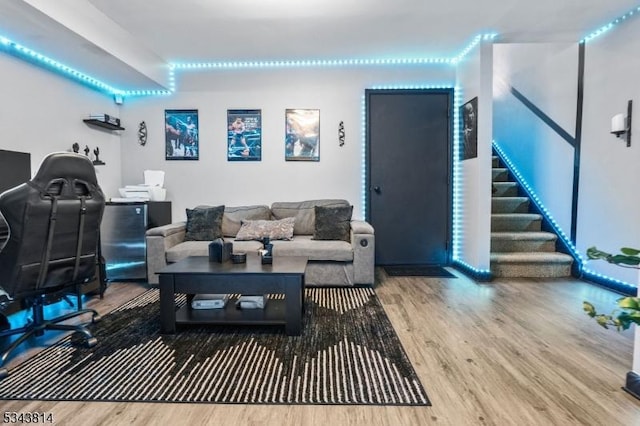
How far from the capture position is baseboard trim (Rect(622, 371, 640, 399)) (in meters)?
1.69

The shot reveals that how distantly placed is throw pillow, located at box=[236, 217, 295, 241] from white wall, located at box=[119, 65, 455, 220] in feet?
2.02

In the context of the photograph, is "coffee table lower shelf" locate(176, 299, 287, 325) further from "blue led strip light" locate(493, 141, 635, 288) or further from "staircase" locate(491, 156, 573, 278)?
"blue led strip light" locate(493, 141, 635, 288)

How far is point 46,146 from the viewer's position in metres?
3.46

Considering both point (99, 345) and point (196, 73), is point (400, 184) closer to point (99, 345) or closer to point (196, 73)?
point (196, 73)

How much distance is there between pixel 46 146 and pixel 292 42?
105 inches

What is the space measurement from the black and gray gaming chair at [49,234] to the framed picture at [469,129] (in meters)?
3.56

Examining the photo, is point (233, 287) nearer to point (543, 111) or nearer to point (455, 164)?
point (455, 164)

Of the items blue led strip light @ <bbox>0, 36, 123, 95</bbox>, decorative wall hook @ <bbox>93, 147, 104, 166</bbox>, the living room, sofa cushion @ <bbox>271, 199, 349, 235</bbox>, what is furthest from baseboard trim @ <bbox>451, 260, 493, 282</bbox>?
blue led strip light @ <bbox>0, 36, 123, 95</bbox>

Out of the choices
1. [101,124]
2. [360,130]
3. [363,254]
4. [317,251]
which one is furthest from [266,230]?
[101,124]

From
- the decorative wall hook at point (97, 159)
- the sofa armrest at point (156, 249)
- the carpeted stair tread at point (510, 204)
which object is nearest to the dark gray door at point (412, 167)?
the carpeted stair tread at point (510, 204)

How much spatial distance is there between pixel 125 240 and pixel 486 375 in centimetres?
359

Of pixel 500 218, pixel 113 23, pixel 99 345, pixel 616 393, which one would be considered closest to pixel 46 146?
pixel 113 23

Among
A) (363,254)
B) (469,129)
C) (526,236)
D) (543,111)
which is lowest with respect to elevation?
(363,254)

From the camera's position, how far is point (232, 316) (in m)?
A: 2.56
